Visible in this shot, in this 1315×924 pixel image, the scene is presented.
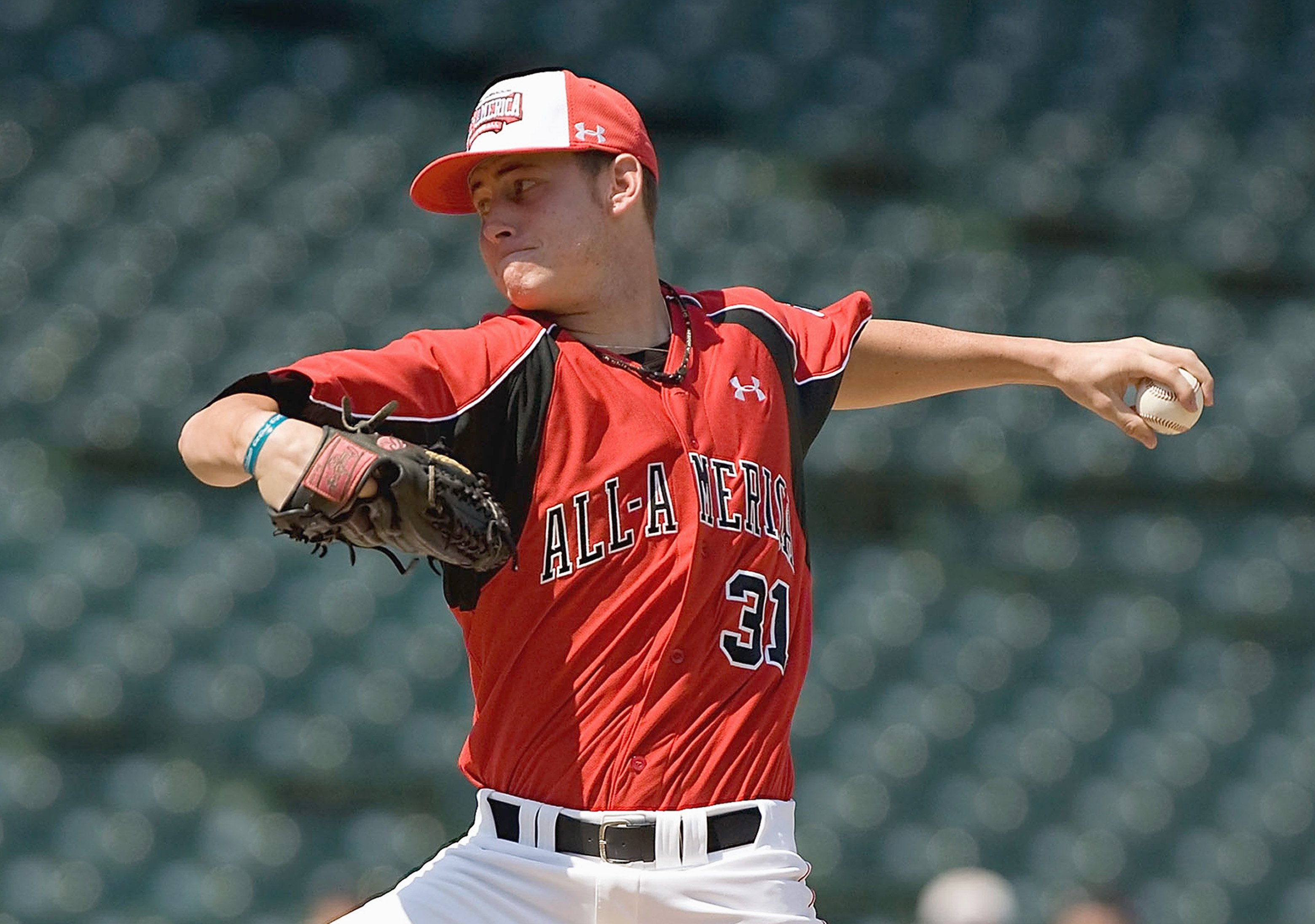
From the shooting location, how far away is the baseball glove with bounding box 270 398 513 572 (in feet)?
5.03

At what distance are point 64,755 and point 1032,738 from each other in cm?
253

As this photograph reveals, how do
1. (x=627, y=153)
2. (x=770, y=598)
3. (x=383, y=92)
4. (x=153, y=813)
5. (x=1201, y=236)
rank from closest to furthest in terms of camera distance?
(x=770, y=598) → (x=627, y=153) → (x=153, y=813) → (x=383, y=92) → (x=1201, y=236)

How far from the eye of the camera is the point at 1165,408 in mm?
2053

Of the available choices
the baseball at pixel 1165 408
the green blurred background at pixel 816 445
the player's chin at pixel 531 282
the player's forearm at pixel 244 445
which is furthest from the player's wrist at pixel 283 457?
the green blurred background at pixel 816 445

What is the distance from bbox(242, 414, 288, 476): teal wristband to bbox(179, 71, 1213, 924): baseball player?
0.10 ft

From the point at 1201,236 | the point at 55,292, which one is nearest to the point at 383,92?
the point at 55,292

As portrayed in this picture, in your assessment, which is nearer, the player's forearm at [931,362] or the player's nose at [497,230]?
the player's nose at [497,230]

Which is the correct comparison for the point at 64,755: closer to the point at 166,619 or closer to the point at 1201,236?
the point at 166,619

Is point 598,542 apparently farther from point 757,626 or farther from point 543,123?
point 543,123

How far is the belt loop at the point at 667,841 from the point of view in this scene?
1.78m

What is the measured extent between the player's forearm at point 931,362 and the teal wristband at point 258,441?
868 millimetres

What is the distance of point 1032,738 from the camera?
15.3ft

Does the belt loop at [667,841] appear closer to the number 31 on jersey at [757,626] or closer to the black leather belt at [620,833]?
the black leather belt at [620,833]

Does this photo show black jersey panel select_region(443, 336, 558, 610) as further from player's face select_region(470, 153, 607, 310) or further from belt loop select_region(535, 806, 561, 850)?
belt loop select_region(535, 806, 561, 850)
